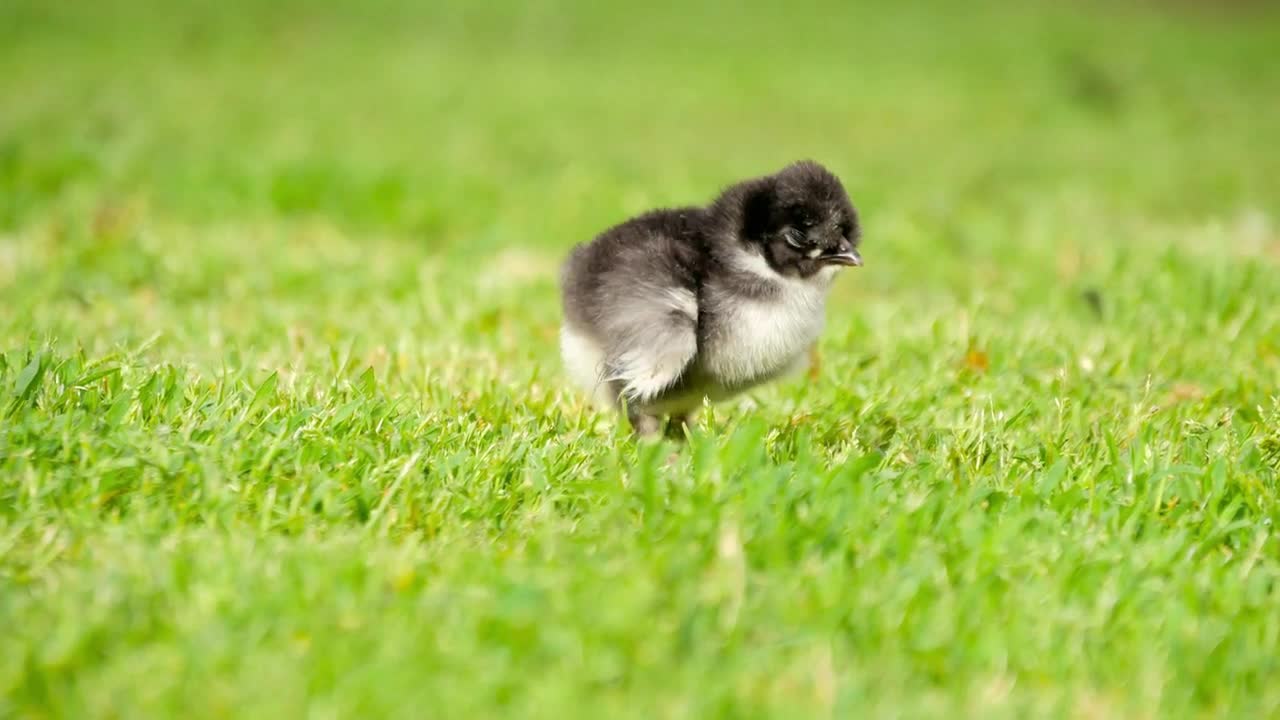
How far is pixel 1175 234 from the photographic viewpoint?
31.0ft

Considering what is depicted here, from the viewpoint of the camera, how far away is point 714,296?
4855mm

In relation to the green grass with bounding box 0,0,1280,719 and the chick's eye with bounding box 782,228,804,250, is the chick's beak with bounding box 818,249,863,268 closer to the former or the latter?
the chick's eye with bounding box 782,228,804,250

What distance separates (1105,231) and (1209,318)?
3.63m

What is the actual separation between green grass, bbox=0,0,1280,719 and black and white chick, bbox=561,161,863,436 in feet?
0.82

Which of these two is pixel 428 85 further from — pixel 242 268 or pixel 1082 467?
pixel 1082 467

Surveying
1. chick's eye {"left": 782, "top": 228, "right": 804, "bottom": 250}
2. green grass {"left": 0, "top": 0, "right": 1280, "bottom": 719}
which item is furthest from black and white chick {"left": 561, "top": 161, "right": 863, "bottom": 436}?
green grass {"left": 0, "top": 0, "right": 1280, "bottom": 719}

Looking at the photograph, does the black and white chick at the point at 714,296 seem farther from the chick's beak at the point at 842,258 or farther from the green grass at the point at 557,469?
the green grass at the point at 557,469

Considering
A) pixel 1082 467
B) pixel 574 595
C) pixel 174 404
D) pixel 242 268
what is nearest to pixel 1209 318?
pixel 1082 467

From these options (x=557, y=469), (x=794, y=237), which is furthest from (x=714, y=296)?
(x=557, y=469)

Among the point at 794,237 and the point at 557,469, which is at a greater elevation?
the point at 794,237

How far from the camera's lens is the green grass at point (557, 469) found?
3057 mm

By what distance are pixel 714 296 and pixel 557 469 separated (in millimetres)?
1029

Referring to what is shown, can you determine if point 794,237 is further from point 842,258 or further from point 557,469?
point 557,469

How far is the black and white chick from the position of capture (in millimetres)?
4692
